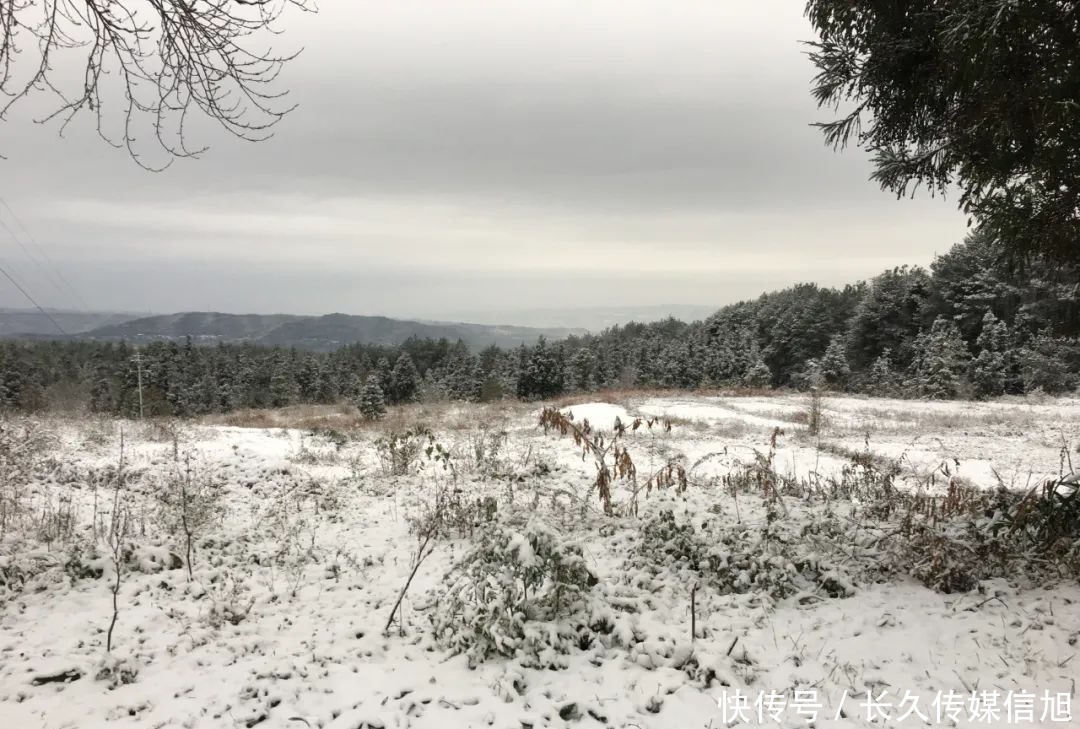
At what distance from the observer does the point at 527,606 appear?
389cm

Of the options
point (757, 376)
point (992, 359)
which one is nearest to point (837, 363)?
point (757, 376)

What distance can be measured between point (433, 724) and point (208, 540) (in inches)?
152

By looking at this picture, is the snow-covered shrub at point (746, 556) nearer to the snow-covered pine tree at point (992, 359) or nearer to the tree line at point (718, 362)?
the tree line at point (718, 362)

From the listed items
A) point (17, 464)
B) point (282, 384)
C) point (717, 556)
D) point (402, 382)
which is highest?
point (17, 464)

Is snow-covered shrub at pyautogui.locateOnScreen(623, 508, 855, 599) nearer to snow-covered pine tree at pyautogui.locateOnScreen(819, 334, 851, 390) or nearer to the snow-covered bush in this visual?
the snow-covered bush

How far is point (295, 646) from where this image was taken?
3848 millimetres

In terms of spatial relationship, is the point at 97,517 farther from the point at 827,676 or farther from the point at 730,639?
the point at 827,676

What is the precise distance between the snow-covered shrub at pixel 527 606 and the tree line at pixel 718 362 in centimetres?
1898

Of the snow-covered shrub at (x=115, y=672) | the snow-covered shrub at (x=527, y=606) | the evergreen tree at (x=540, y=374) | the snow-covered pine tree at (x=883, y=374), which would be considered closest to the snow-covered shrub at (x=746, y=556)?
the snow-covered shrub at (x=527, y=606)

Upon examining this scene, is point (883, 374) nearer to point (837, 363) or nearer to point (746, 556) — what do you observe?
point (837, 363)

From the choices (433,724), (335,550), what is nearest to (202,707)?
(433,724)

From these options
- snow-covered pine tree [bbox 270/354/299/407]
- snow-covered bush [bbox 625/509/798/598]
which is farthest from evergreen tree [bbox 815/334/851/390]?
snow-covered pine tree [bbox 270/354/299/407]

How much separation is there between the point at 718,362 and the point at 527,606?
53.8 metres

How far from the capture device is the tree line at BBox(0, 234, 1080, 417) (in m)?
31.6
